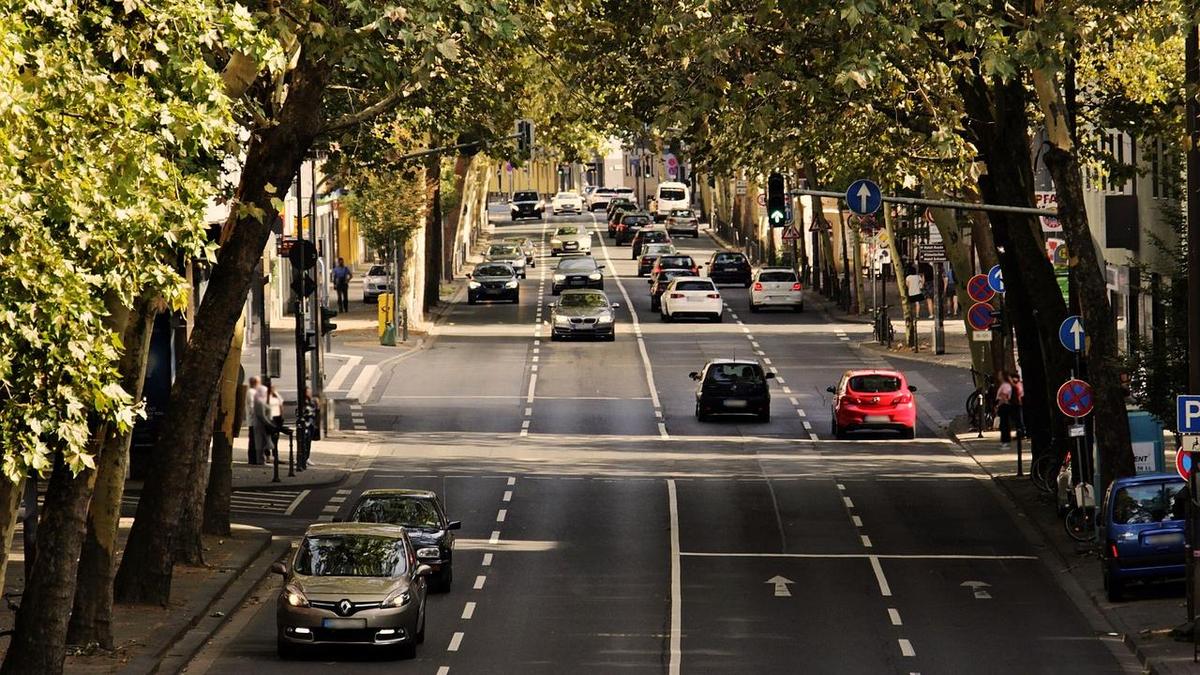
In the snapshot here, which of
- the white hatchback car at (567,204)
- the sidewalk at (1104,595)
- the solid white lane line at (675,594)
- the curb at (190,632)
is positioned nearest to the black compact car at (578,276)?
the sidewalk at (1104,595)

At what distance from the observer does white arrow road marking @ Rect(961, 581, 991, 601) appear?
2739 cm

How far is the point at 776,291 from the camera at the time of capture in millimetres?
74625

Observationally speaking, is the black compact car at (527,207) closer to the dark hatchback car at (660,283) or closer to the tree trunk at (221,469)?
the dark hatchback car at (660,283)

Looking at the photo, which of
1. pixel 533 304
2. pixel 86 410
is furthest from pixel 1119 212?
pixel 86 410

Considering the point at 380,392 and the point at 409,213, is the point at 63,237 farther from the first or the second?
the point at 409,213

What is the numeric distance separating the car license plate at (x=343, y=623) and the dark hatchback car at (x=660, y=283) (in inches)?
2074

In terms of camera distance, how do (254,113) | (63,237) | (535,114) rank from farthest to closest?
(535,114), (254,113), (63,237)

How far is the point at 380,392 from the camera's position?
53906mm

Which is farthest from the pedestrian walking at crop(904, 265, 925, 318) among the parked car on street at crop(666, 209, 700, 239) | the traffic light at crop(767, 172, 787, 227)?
the parked car on street at crop(666, 209, 700, 239)

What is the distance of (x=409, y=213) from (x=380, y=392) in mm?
13693

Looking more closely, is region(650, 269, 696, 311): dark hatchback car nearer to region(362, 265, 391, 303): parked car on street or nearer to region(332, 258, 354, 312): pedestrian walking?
region(362, 265, 391, 303): parked car on street

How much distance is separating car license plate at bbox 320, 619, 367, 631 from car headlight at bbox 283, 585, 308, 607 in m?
0.31

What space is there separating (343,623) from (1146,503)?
32.7 ft

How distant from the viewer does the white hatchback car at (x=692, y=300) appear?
235ft
